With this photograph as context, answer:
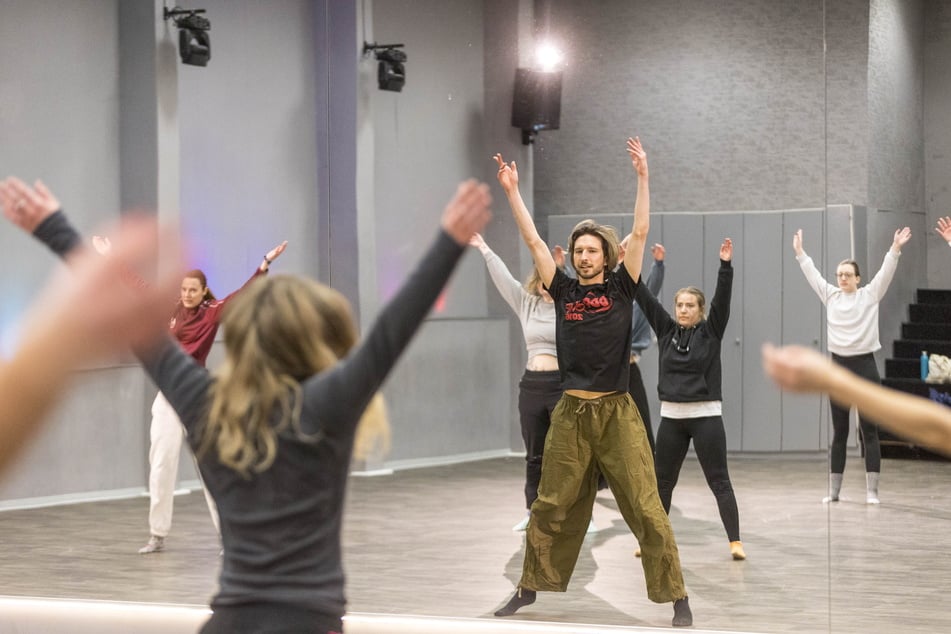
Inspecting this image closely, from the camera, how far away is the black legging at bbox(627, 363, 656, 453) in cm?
493

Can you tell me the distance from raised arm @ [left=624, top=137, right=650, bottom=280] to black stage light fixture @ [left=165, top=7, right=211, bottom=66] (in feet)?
7.39

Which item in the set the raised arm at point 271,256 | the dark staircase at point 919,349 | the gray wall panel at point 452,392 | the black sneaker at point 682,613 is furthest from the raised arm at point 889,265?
the raised arm at point 271,256

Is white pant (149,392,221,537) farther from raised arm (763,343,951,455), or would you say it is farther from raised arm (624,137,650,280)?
raised arm (763,343,951,455)

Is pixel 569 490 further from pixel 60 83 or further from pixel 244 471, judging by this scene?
pixel 60 83

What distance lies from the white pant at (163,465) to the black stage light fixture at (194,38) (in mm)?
1526

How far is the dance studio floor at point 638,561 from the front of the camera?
4711 mm

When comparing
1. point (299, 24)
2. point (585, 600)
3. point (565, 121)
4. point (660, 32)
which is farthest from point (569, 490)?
point (299, 24)

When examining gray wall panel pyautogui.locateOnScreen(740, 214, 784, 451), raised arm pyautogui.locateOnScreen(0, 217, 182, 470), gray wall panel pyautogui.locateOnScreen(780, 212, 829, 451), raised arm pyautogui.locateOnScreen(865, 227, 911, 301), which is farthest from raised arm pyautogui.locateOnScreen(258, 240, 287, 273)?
raised arm pyautogui.locateOnScreen(0, 217, 182, 470)

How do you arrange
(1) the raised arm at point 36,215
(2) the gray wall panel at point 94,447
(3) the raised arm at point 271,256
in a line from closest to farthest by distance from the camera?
(1) the raised arm at point 36,215, (3) the raised arm at point 271,256, (2) the gray wall panel at point 94,447

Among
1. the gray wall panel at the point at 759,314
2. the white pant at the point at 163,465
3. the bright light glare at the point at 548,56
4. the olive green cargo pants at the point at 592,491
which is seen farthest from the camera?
the white pant at the point at 163,465

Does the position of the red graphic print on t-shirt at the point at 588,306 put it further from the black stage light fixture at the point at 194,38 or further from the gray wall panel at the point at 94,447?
the gray wall panel at the point at 94,447

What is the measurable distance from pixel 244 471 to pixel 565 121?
11.5ft

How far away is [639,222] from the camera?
461cm

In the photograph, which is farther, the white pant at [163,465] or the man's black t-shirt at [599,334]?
the white pant at [163,465]
